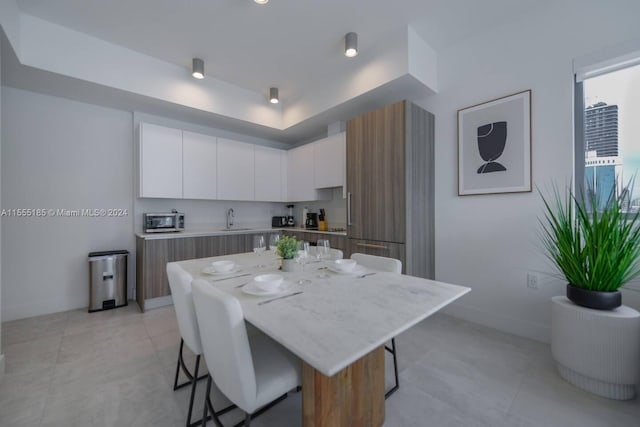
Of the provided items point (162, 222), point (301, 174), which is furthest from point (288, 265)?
point (301, 174)

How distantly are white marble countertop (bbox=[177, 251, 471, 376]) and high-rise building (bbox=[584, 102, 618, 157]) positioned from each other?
196 centimetres

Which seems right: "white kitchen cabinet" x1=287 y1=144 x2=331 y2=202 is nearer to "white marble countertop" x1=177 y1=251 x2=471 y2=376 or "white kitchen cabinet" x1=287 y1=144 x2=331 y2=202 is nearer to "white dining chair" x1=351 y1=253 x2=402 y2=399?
"white dining chair" x1=351 y1=253 x2=402 y2=399

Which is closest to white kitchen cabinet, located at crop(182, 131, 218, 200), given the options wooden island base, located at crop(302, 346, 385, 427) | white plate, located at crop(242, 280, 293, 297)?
white plate, located at crop(242, 280, 293, 297)

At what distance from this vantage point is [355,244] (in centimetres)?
307

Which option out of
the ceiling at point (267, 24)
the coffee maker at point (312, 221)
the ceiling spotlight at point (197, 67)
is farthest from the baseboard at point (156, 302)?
the ceiling at point (267, 24)

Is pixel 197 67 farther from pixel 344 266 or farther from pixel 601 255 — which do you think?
pixel 601 255

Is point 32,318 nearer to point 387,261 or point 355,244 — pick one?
Answer: point 355,244

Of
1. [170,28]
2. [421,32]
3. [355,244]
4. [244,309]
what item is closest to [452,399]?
[244,309]

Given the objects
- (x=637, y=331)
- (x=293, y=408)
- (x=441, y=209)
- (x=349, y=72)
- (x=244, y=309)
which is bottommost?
(x=293, y=408)

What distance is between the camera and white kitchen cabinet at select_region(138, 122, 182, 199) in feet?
10.6

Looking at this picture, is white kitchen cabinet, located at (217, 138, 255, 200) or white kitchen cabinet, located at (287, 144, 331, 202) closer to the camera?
white kitchen cabinet, located at (217, 138, 255, 200)

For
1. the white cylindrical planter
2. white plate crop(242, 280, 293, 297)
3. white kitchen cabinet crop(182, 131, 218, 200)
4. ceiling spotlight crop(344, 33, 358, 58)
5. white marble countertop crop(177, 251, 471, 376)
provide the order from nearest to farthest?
white marble countertop crop(177, 251, 471, 376), white plate crop(242, 280, 293, 297), the white cylindrical planter, ceiling spotlight crop(344, 33, 358, 58), white kitchen cabinet crop(182, 131, 218, 200)

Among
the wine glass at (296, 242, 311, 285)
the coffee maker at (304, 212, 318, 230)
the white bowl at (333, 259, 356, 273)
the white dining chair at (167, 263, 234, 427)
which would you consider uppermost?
the coffee maker at (304, 212, 318, 230)

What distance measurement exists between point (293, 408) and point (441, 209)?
244 centimetres
